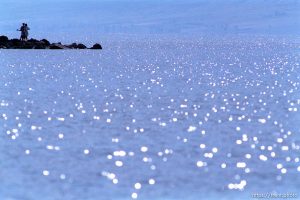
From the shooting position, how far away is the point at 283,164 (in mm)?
34250

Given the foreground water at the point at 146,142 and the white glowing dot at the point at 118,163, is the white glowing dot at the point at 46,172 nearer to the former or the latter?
the foreground water at the point at 146,142

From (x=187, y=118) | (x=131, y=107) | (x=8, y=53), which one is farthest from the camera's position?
(x=8, y=53)

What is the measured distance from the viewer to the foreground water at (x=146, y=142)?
96.8ft

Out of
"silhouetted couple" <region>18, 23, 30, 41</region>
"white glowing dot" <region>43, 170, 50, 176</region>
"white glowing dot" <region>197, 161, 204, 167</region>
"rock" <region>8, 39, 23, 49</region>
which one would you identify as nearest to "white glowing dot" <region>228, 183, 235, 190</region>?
"white glowing dot" <region>197, 161, 204, 167</region>

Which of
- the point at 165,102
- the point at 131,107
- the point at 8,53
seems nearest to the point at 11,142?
the point at 131,107

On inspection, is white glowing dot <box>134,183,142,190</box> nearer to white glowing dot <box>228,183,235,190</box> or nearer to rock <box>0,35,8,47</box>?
white glowing dot <box>228,183,235,190</box>

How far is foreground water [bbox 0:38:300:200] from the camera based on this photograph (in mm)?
29491

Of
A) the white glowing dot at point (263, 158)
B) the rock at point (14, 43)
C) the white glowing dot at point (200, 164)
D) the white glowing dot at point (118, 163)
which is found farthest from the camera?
the rock at point (14, 43)

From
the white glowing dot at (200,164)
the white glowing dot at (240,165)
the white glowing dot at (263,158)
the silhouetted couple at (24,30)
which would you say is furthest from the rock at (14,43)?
the white glowing dot at (240,165)

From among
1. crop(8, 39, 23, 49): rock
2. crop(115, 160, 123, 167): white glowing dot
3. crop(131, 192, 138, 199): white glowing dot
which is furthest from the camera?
crop(8, 39, 23, 49): rock

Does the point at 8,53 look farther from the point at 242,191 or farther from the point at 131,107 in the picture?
the point at 242,191

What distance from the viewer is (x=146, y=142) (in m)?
39.6

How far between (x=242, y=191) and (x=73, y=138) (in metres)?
14.1

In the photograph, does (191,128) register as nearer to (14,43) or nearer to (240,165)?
(240,165)
